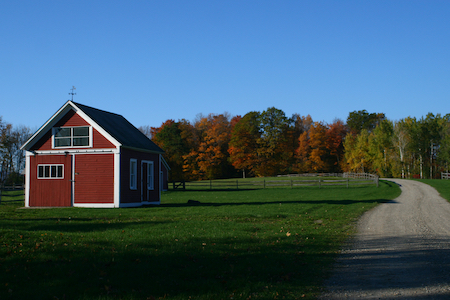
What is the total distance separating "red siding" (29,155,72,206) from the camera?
23125mm

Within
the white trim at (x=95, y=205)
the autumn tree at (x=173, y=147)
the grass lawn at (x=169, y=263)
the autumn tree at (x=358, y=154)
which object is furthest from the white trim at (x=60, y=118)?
the autumn tree at (x=358, y=154)

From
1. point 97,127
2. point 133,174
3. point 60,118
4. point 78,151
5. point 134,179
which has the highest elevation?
point 60,118

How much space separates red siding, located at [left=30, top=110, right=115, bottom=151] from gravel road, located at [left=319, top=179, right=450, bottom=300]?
16.0 m

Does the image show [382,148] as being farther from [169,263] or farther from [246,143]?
[169,263]

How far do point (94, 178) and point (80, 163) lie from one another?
1405mm

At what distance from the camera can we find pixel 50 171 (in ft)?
77.4

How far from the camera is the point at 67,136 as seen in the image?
76.9 feet

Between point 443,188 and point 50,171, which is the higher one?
point 50,171

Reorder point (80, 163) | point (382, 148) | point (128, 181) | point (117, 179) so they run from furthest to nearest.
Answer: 1. point (382, 148)
2. point (128, 181)
3. point (80, 163)
4. point (117, 179)

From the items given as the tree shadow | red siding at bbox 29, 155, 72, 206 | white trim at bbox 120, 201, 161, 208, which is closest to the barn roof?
red siding at bbox 29, 155, 72, 206

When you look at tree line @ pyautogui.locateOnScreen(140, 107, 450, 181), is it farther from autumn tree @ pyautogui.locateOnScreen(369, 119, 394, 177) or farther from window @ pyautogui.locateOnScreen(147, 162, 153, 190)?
window @ pyautogui.locateOnScreen(147, 162, 153, 190)

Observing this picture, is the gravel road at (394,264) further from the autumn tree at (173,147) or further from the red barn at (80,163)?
the autumn tree at (173,147)

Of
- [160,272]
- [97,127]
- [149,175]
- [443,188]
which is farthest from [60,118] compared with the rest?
[443,188]

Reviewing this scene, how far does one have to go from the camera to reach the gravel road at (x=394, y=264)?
5758 mm
